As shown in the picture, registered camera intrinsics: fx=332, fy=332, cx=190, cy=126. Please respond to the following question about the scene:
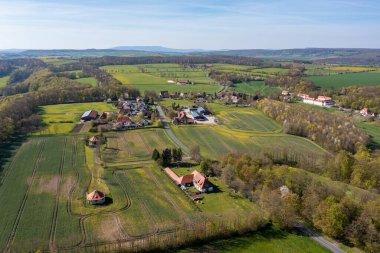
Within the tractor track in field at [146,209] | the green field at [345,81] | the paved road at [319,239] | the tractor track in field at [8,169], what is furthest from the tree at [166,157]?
the green field at [345,81]

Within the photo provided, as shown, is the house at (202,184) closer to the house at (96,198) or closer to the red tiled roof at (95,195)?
the house at (96,198)

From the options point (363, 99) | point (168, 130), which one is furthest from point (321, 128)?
point (363, 99)

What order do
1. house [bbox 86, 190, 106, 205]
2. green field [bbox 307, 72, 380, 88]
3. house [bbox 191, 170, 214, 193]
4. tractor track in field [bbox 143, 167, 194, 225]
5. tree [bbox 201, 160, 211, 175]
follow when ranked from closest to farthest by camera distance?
1. tractor track in field [bbox 143, 167, 194, 225]
2. house [bbox 86, 190, 106, 205]
3. house [bbox 191, 170, 214, 193]
4. tree [bbox 201, 160, 211, 175]
5. green field [bbox 307, 72, 380, 88]

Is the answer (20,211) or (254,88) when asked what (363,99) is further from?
(20,211)

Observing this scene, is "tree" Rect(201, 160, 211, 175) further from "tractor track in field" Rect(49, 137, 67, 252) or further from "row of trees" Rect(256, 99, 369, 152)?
"row of trees" Rect(256, 99, 369, 152)

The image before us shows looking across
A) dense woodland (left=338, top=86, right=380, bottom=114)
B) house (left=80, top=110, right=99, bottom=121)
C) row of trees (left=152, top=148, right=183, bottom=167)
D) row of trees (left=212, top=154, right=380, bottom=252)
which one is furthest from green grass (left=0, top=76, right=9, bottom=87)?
dense woodland (left=338, top=86, right=380, bottom=114)

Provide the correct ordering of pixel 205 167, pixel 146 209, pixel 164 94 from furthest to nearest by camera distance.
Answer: pixel 164 94 → pixel 205 167 → pixel 146 209
